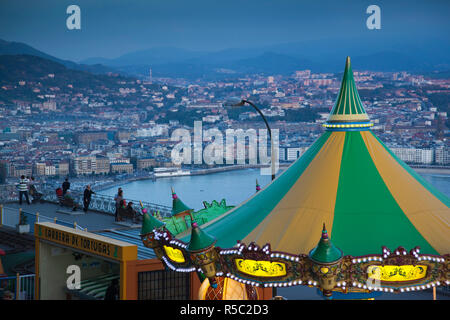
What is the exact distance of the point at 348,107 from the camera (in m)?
10.0

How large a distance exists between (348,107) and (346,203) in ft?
5.07

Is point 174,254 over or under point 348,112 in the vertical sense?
under

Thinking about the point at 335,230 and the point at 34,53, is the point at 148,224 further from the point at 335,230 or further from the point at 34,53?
the point at 34,53

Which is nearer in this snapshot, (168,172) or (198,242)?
(198,242)

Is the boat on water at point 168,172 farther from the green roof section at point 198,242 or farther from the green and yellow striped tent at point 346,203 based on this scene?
the green roof section at point 198,242

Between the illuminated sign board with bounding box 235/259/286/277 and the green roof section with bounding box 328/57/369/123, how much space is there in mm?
2662

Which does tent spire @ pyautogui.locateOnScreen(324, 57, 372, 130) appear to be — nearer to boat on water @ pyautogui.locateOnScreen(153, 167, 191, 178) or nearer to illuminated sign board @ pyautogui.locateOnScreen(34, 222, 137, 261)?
illuminated sign board @ pyautogui.locateOnScreen(34, 222, 137, 261)

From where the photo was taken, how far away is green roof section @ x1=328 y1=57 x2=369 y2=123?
10047mm

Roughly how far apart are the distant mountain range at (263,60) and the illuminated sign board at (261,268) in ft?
282

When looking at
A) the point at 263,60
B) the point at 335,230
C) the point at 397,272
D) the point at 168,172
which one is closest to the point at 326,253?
the point at 397,272

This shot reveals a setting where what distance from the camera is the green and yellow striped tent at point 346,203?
887 cm

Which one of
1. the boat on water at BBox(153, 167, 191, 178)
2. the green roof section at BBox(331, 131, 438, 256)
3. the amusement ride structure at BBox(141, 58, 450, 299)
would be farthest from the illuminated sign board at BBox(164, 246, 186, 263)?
the boat on water at BBox(153, 167, 191, 178)

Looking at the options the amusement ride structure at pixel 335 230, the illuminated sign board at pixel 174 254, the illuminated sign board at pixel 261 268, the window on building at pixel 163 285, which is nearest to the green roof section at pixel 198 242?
the amusement ride structure at pixel 335 230

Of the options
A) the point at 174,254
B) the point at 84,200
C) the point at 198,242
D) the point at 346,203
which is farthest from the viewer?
the point at 84,200
